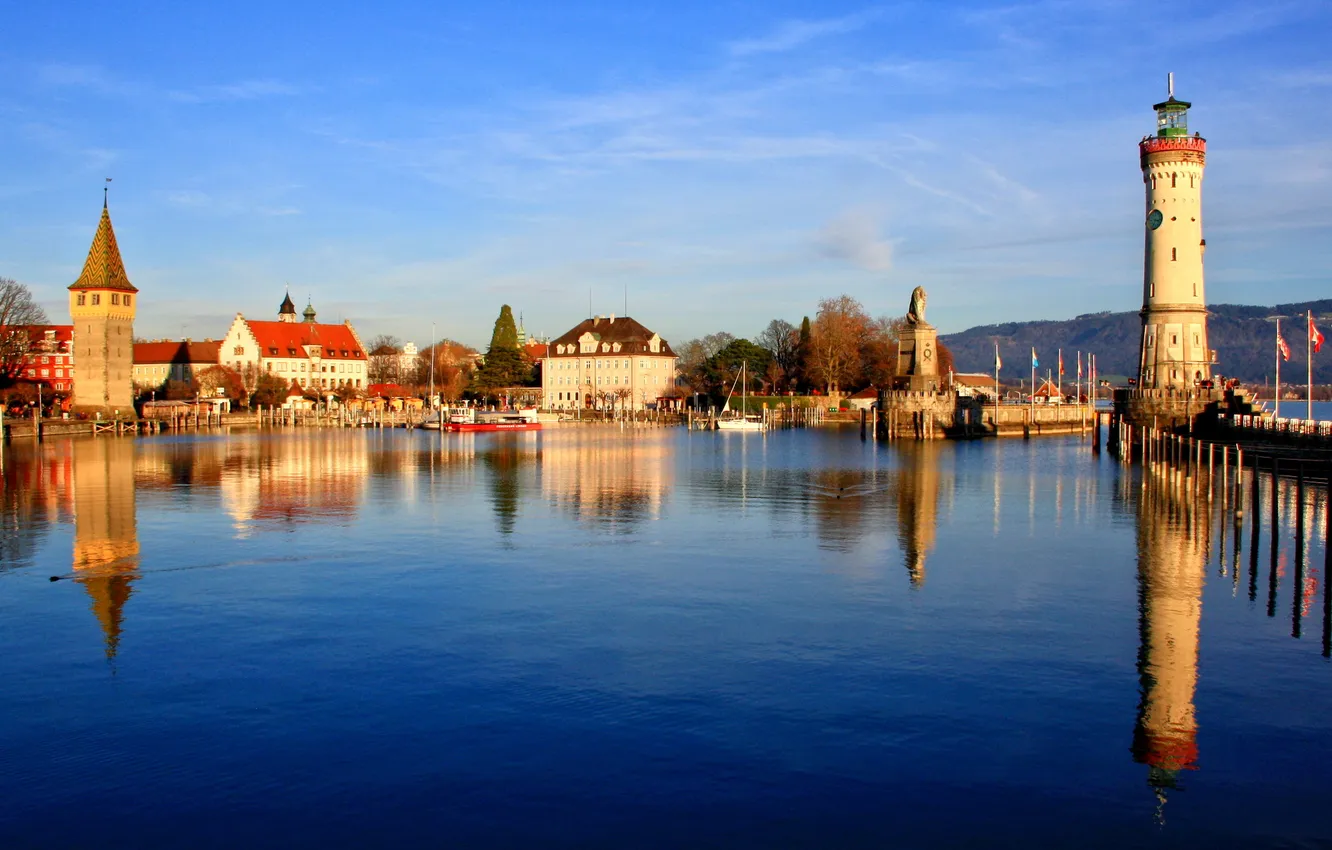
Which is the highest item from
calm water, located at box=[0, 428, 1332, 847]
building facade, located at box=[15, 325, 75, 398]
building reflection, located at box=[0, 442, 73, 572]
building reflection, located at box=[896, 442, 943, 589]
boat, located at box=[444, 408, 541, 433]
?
building facade, located at box=[15, 325, 75, 398]

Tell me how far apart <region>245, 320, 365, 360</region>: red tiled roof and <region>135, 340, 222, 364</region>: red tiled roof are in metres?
6.52

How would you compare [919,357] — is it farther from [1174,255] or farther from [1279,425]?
[1279,425]

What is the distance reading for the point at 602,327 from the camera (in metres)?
147

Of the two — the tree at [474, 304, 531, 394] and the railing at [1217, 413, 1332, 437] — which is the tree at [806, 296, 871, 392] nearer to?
the tree at [474, 304, 531, 394]

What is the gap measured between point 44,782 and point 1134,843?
1155 cm

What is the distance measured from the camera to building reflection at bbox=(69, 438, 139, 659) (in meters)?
21.2

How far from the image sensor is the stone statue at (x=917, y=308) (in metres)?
89.6

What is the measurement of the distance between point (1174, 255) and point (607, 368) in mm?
90281

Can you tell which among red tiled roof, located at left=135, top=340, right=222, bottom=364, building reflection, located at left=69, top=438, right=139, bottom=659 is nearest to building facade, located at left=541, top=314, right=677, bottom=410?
red tiled roof, located at left=135, top=340, right=222, bottom=364

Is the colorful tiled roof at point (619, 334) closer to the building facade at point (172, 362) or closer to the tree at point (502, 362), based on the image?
the tree at point (502, 362)

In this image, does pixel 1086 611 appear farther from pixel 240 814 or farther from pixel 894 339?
pixel 894 339

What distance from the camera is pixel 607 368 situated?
14388cm

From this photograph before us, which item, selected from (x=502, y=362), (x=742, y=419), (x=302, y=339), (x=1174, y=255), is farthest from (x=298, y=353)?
(x=1174, y=255)

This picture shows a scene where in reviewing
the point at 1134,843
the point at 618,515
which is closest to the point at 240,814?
the point at 1134,843
